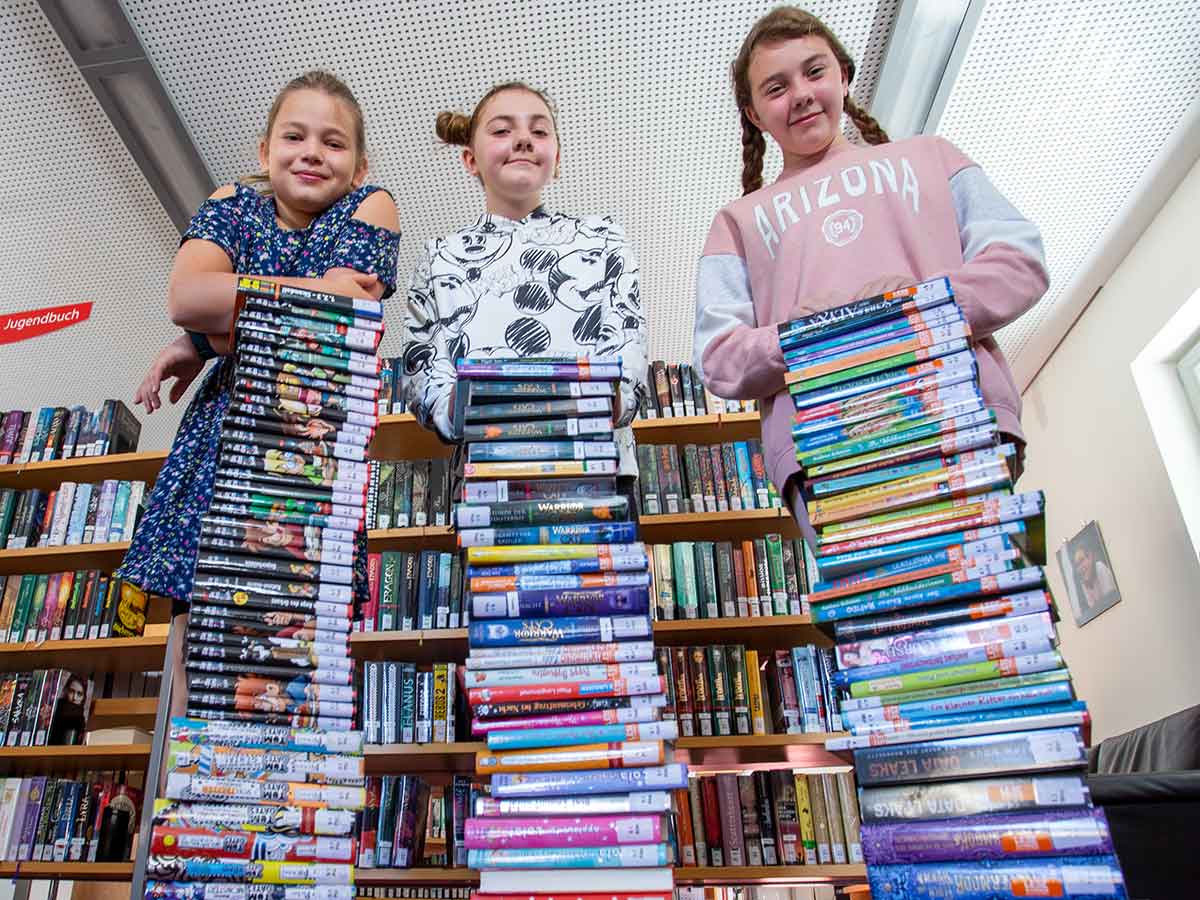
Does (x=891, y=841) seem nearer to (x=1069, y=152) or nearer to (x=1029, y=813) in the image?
(x=1029, y=813)

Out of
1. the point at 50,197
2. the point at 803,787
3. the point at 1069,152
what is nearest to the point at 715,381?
the point at 803,787

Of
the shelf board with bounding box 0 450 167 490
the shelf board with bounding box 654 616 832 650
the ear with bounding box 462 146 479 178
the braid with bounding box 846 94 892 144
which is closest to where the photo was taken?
the braid with bounding box 846 94 892 144

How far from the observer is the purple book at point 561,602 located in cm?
125

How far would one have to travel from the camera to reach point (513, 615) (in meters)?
1.25

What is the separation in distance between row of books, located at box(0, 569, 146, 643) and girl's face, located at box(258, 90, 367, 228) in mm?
2108

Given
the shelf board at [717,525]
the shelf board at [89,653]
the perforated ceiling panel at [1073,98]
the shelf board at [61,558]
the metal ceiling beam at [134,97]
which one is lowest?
the shelf board at [89,653]

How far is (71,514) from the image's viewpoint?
332cm

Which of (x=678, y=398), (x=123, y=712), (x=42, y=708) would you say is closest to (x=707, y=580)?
(x=678, y=398)

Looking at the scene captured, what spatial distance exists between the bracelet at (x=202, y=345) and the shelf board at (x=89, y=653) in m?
1.88

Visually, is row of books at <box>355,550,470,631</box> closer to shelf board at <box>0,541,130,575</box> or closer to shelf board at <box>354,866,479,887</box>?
shelf board at <box>354,866,479,887</box>

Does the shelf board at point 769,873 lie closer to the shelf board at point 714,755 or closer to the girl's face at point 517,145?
the shelf board at point 714,755

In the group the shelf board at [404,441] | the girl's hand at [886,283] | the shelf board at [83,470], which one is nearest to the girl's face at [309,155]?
the girl's hand at [886,283]

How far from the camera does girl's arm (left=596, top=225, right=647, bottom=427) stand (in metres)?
1.50

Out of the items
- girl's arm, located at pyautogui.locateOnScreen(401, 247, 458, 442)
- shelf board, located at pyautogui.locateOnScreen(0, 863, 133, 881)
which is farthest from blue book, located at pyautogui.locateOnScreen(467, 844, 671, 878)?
shelf board, located at pyautogui.locateOnScreen(0, 863, 133, 881)
